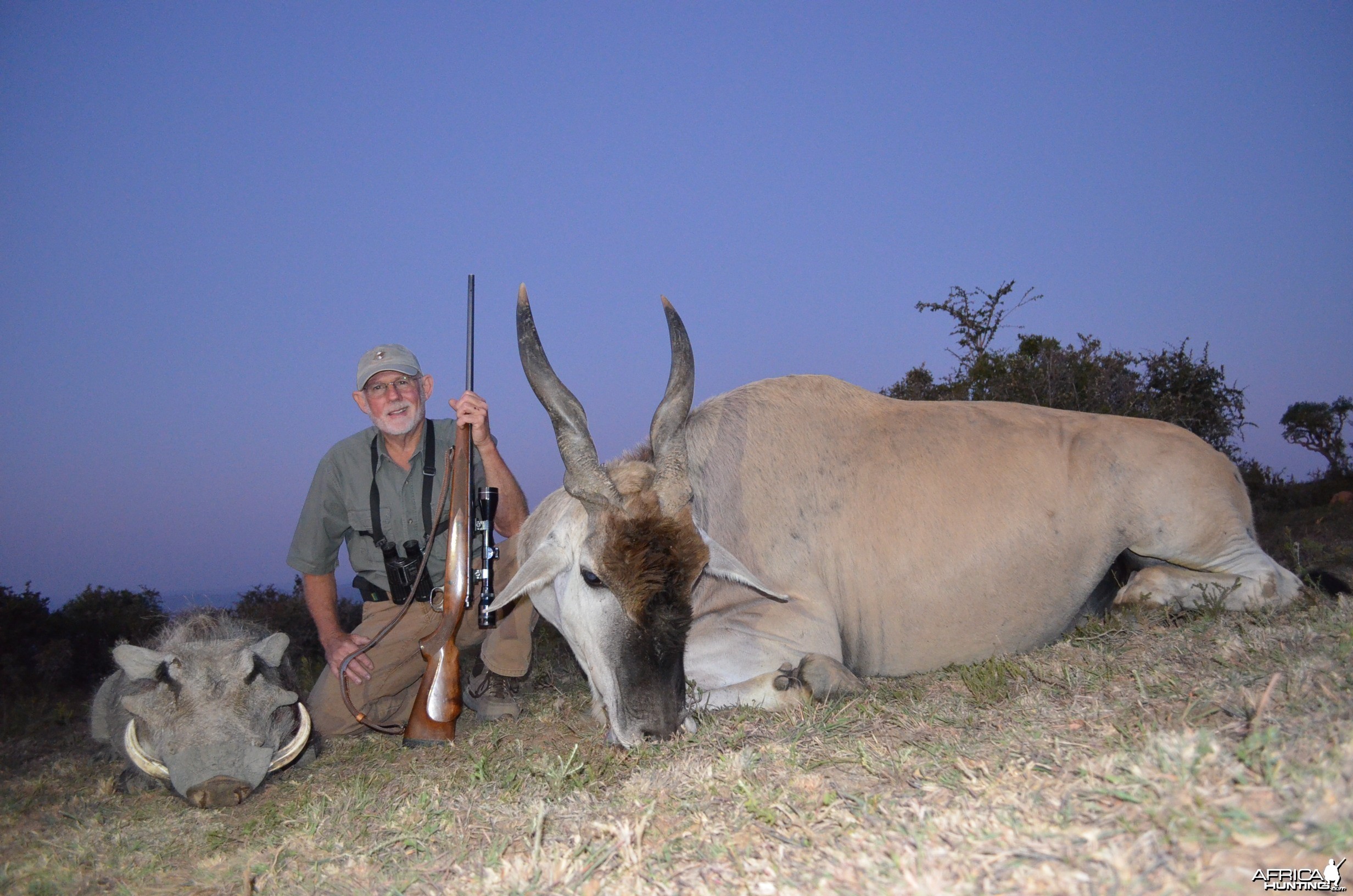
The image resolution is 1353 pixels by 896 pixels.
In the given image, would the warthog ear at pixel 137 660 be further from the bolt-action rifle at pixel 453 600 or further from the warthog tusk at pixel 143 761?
the bolt-action rifle at pixel 453 600

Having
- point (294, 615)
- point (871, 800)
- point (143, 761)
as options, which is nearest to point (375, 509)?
point (143, 761)

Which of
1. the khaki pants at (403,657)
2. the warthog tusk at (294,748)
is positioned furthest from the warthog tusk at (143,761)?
the khaki pants at (403,657)

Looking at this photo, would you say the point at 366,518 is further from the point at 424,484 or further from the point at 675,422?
the point at 675,422

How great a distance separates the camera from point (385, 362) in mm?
5453

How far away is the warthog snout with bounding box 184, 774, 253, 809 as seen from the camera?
3584mm

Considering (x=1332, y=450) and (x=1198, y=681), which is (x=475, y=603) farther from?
(x=1332, y=450)

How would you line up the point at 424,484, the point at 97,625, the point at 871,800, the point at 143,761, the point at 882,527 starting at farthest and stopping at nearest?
the point at 97,625 → the point at 424,484 → the point at 882,527 → the point at 143,761 → the point at 871,800

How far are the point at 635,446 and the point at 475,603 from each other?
170cm

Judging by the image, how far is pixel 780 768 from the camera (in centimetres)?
249

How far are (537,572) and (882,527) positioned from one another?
5.93ft

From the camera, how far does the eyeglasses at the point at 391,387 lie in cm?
545

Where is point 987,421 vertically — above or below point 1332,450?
above

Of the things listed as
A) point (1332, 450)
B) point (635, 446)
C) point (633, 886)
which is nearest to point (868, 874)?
point (633, 886)

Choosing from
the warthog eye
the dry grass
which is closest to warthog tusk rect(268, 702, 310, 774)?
the dry grass
